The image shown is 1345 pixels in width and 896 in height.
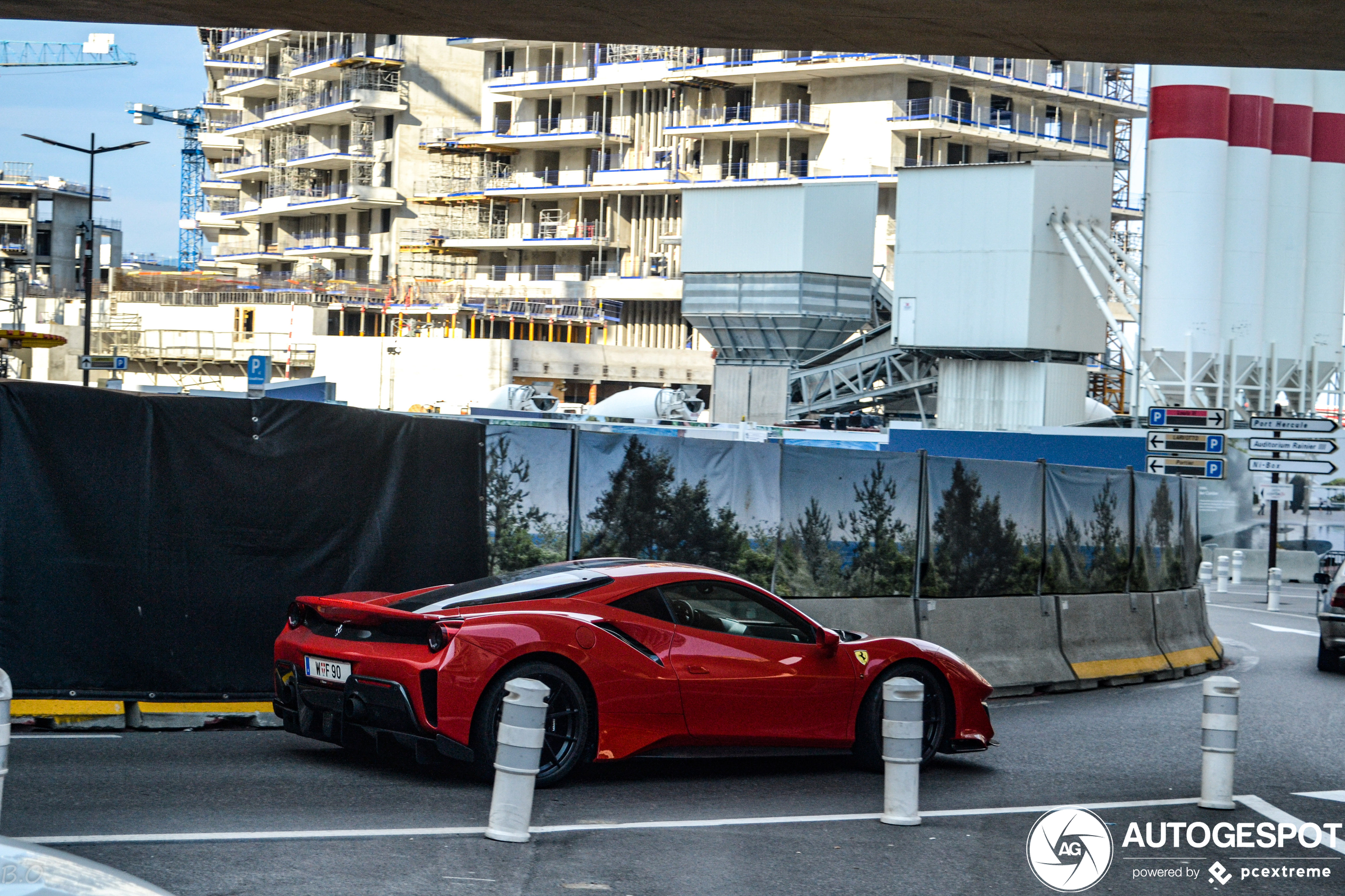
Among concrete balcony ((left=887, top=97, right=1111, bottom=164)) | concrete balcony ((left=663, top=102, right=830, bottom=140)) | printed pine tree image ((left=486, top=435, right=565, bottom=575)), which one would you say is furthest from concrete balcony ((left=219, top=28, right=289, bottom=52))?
printed pine tree image ((left=486, top=435, right=565, bottom=575))

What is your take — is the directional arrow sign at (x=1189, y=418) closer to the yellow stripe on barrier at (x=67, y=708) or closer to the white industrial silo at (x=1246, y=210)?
the white industrial silo at (x=1246, y=210)

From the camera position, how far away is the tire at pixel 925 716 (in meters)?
9.73

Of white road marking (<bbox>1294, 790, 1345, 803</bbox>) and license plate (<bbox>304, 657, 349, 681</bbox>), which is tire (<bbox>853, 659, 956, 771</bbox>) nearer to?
white road marking (<bbox>1294, 790, 1345, 803</bbox>)

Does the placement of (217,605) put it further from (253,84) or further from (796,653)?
(253,84)

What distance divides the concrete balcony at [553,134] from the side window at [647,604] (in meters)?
83.5

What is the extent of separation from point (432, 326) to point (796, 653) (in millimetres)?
80278

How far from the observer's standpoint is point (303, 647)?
8.73 metres

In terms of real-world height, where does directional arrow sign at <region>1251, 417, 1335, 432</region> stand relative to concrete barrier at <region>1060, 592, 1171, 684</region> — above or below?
above

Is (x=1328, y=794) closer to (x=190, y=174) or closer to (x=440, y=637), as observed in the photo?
(x=440, y=637)

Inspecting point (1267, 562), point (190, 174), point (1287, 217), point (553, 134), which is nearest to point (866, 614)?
point (1267, 562)

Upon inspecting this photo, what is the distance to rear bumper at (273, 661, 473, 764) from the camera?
8156 millimetres

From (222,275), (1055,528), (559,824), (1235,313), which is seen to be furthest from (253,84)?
(559,824)

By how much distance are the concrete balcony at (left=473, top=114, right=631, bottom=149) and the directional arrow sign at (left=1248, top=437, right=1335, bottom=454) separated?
6359cm

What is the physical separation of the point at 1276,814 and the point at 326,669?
5.68m
